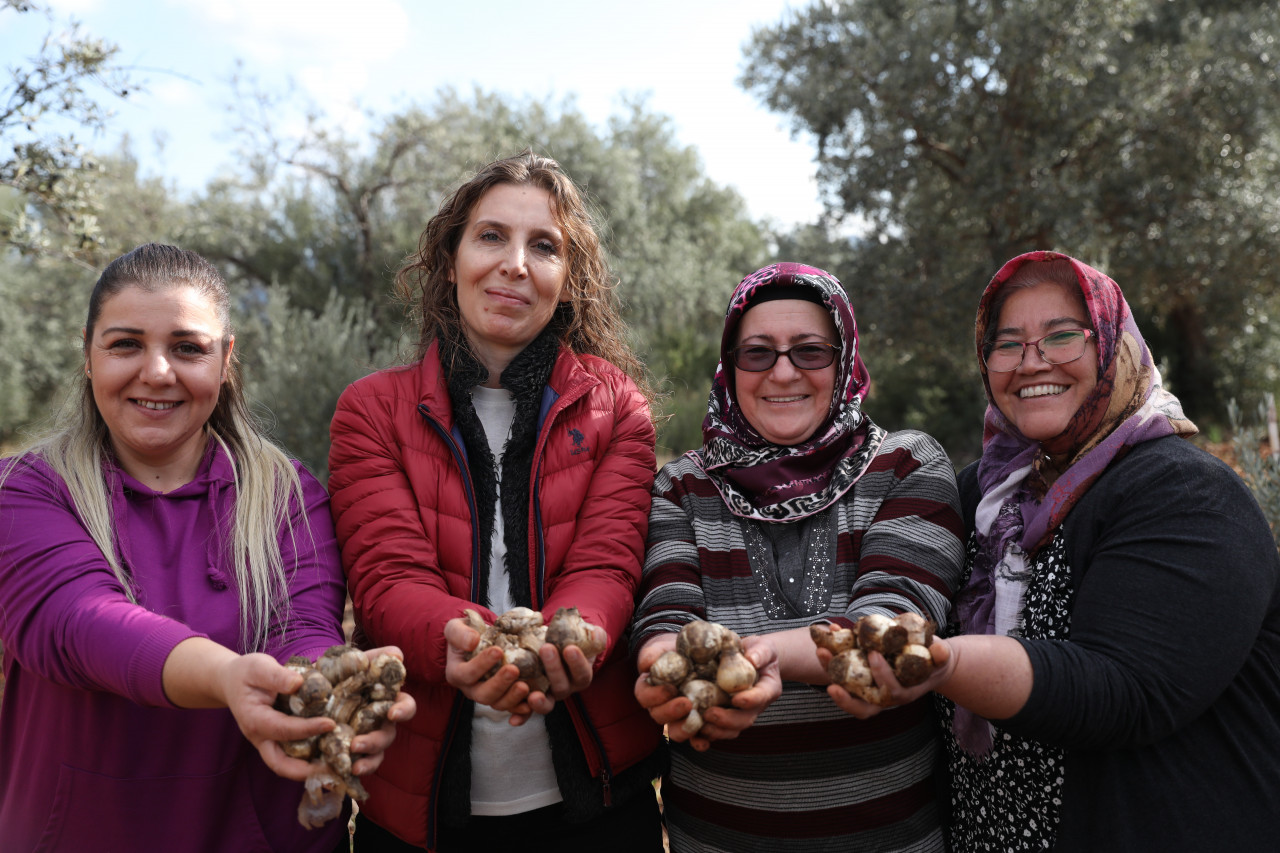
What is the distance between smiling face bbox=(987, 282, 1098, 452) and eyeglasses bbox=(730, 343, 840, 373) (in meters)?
A: 0.48

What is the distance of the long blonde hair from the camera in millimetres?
2076

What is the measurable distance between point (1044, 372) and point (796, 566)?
0.85 metres

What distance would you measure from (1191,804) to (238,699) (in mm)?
2123

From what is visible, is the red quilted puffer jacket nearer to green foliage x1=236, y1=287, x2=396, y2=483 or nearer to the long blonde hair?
the long blonde hair

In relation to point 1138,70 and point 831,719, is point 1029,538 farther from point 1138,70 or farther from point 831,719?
point 1138,70

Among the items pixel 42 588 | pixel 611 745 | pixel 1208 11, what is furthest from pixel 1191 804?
pixel 1208 11

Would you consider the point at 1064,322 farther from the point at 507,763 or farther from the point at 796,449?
the point at 507,763

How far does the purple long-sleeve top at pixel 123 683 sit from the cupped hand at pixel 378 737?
1.08 ft

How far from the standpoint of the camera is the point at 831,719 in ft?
7.20

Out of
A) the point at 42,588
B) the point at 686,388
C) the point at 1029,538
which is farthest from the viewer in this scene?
the point at 686,388

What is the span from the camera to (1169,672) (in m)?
1.84

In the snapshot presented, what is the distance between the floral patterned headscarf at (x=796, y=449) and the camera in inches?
92.4

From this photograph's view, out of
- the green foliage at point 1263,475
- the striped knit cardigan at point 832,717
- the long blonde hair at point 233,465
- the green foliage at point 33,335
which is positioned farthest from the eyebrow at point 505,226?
the green foliage at point 33,335

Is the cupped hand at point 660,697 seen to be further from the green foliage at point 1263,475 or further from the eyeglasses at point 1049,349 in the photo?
the green foliage at point 1263,475
